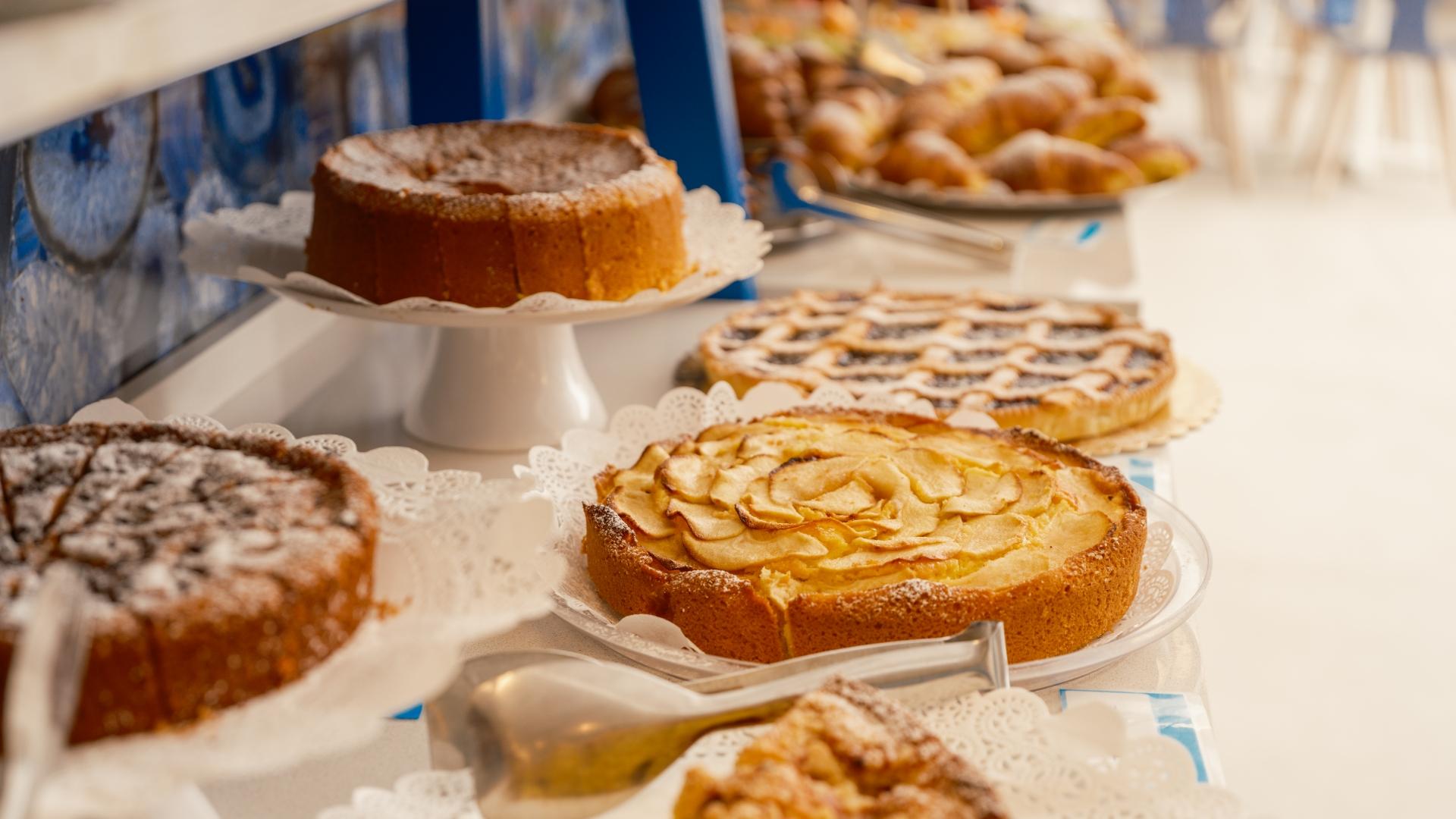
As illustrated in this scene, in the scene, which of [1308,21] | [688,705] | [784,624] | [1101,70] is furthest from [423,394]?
[1308,21]

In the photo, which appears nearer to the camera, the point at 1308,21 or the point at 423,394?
the point at 423,394

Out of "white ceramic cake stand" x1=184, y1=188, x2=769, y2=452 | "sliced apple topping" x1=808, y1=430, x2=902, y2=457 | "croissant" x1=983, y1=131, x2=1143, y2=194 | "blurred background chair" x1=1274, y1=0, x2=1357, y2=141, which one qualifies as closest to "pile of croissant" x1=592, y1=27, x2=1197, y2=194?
"croissant" x1=983, y1=131, x2=1143, y2=194

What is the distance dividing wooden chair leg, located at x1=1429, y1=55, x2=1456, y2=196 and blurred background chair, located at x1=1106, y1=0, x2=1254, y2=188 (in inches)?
27.6

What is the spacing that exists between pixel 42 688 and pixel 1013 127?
7.16 feet

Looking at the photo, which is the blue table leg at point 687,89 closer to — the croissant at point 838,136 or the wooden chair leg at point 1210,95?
the croissant at point 838,136

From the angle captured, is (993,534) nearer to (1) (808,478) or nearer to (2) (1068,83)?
(1) (808,478)

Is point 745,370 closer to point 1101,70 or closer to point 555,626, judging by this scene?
point 555,626

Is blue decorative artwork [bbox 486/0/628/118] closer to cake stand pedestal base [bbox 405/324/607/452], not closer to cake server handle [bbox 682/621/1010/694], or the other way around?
cake stand pedestal base [bbox 405/324/607/452]

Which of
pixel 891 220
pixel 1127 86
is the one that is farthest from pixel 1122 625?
pixel 1127 86

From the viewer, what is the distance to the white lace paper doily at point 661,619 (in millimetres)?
841

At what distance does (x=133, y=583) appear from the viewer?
542mm

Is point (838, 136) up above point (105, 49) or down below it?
below

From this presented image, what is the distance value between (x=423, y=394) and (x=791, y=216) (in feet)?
2.71

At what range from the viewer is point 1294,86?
20.1 feet
